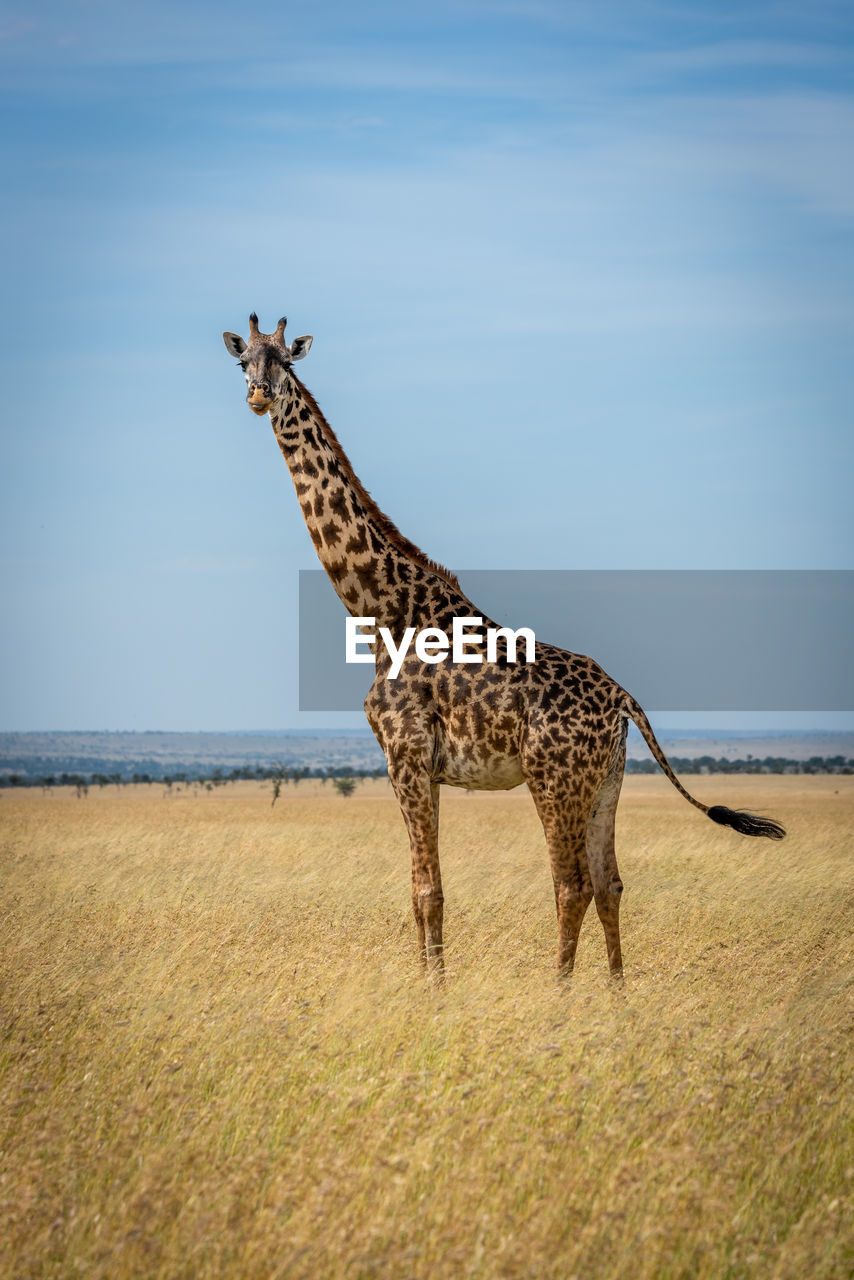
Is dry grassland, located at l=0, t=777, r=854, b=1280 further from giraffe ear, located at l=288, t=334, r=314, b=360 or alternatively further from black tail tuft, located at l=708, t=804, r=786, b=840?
giraffe ear, located at l=288, t=334, r=314, b=360

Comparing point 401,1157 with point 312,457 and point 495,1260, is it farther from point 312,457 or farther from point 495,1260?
point 312,457

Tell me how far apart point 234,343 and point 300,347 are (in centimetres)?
59

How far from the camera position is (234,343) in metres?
11.1

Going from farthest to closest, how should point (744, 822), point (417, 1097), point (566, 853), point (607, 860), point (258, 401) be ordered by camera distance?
1. point (744, 822)
2. point (258, 401)
3. point (607, 860)
4. point (566, 853)
5. point (417, 1097)

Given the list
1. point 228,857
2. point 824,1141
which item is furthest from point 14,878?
point 824,1141

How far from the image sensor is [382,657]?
11.1m

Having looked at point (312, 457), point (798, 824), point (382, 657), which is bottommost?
point (798, 824)

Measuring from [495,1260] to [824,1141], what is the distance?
2461mm

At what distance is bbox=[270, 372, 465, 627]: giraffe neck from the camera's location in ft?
37.2

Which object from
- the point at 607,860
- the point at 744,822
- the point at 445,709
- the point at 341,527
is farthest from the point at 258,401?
the point at 744,822

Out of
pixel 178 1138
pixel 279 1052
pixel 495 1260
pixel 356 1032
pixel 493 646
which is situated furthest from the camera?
pixel 493 646

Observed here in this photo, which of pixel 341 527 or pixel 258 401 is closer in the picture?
pixel 258 401

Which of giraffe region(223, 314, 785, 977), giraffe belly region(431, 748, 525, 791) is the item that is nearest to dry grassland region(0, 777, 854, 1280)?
giraffe region(223, 314, 785, 977)

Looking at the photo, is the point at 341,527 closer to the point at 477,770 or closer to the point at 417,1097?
the point at 477,770
